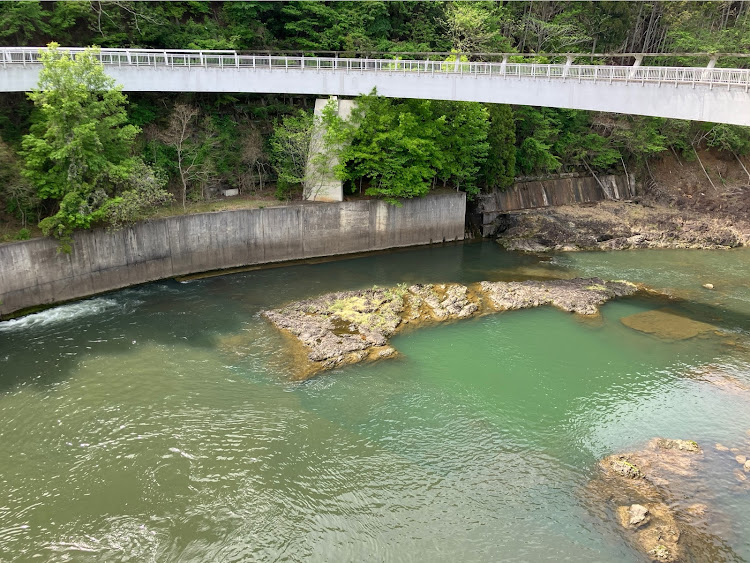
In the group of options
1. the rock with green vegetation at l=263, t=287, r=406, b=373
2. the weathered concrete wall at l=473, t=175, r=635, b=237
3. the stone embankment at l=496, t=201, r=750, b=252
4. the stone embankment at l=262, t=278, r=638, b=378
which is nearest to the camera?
the rock with green vegetation at l=263, t=287, r=406, b=373

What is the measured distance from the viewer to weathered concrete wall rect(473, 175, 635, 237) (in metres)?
39.2

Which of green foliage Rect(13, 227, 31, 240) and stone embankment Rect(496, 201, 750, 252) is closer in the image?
green foliage Rect(13, 227, 31, 240)

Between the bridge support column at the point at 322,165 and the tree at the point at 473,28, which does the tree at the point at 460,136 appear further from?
the tree at the point at 473,28

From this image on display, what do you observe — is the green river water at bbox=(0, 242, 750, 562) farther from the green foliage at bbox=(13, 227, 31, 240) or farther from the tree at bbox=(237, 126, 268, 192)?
the tree at bbox=(237, 126, 268, 192)

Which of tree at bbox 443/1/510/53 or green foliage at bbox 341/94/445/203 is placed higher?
tree at bbox 443/1/510/53

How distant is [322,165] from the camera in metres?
33.0

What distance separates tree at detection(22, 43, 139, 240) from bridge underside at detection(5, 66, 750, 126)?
3.97 meters

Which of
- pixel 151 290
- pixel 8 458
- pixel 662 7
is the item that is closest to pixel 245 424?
pixel 8 458

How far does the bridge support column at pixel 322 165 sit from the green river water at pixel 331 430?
30.0ft

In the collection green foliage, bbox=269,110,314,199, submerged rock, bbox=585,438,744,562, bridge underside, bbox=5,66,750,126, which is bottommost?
submerged rock, bbox=585,438,744,562

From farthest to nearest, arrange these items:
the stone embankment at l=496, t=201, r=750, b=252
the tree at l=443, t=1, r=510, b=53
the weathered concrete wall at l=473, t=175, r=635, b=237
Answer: the tree at l=443, t=1, r=510, b=53 → the weathered concrete wall at l=473, t=175, r=635, b=237 → the stone embankment at l=496, t=201, r=750, b=252

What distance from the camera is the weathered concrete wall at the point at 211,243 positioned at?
24.8 metres

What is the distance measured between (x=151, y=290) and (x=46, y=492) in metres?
14.1

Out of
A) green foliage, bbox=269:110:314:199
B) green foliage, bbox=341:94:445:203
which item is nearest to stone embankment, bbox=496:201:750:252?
green foliage, bbox=341:94:445:203
